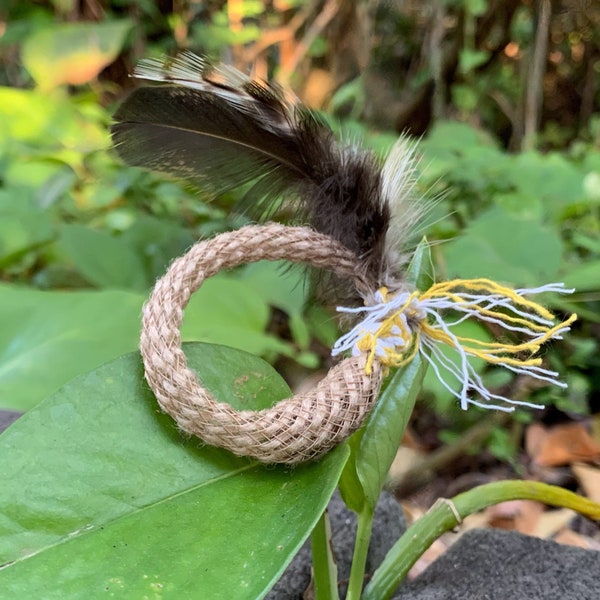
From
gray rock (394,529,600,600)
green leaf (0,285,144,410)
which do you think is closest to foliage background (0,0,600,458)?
green leaf (0,285,144,410)

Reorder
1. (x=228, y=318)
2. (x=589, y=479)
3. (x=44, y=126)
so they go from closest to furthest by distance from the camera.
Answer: (x=228, y=318), (x=589, y=479), (x=44, y=126)

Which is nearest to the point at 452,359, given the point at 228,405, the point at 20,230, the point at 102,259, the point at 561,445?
the point at 228,405

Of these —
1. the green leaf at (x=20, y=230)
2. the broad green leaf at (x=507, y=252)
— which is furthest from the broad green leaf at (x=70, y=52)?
the broad green leaf at (x=507, y=252)

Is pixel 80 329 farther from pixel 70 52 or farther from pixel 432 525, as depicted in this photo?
pixel 70 52

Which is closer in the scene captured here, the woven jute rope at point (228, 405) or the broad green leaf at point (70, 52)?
the woven jute rope at point (228, 405)

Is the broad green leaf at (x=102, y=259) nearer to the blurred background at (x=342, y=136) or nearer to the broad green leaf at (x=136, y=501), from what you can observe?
the blurred background at (x=342, y=136)
